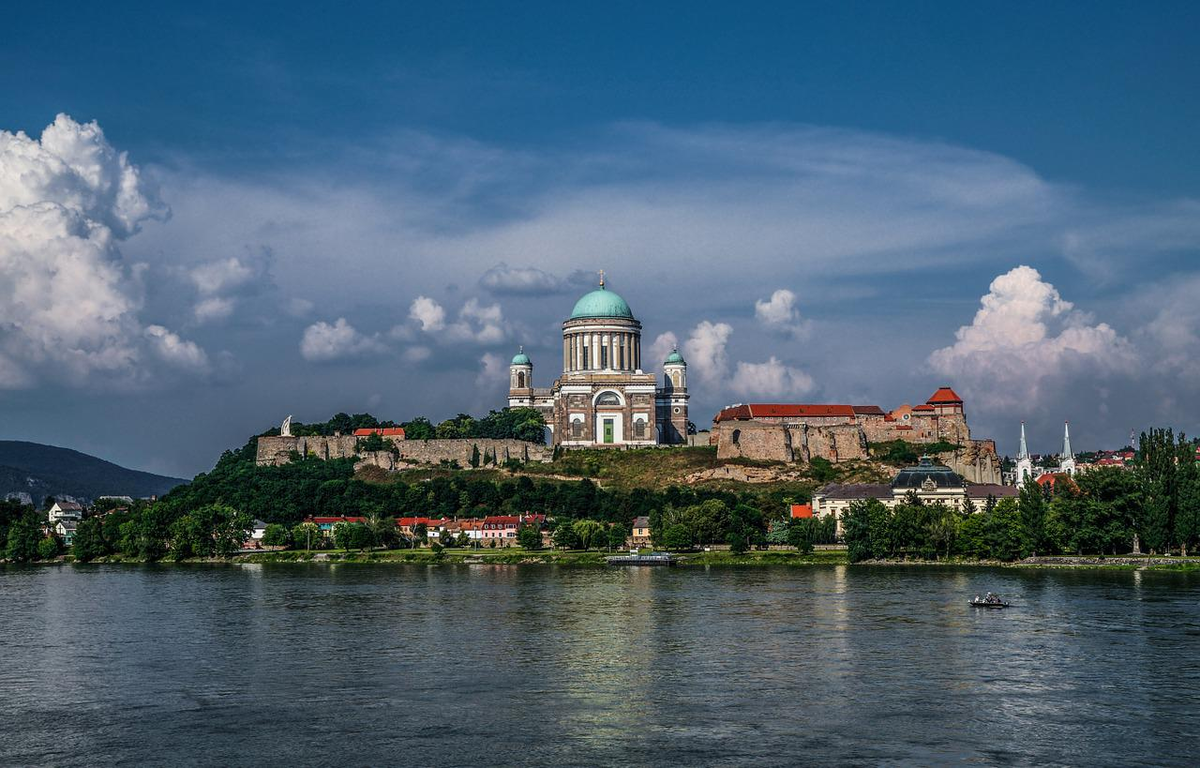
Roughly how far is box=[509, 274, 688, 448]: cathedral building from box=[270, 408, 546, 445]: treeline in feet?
6.42

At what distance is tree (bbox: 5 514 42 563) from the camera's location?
87.4 m

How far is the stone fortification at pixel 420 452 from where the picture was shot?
100 metres

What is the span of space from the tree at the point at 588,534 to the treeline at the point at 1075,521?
51.3ft

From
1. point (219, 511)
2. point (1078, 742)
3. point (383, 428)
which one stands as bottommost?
point (1078, 742)

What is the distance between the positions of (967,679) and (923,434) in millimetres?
70707

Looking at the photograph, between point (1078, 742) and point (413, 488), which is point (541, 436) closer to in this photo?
point (413, 488)

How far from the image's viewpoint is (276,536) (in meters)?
85.1

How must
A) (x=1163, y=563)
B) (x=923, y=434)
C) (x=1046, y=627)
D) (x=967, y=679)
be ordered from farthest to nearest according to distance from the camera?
(x=923, y=434)
(x=1163, y=563)
(x=1046, y=627)
(x=967, y=679)

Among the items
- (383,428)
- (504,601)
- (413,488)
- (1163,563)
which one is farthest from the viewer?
(383,428)

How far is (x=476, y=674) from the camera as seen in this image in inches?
1272

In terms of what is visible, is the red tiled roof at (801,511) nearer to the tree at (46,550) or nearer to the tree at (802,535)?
the tree at (802,535)

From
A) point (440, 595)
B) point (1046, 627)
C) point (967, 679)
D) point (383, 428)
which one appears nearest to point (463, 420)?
point (383, 428)

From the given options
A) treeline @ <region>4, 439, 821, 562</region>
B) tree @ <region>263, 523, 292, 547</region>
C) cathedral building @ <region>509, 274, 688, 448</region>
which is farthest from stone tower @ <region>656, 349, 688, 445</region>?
tree @ <region>263, 523, 292, 547</region>

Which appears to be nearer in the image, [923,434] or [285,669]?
[285,669]
